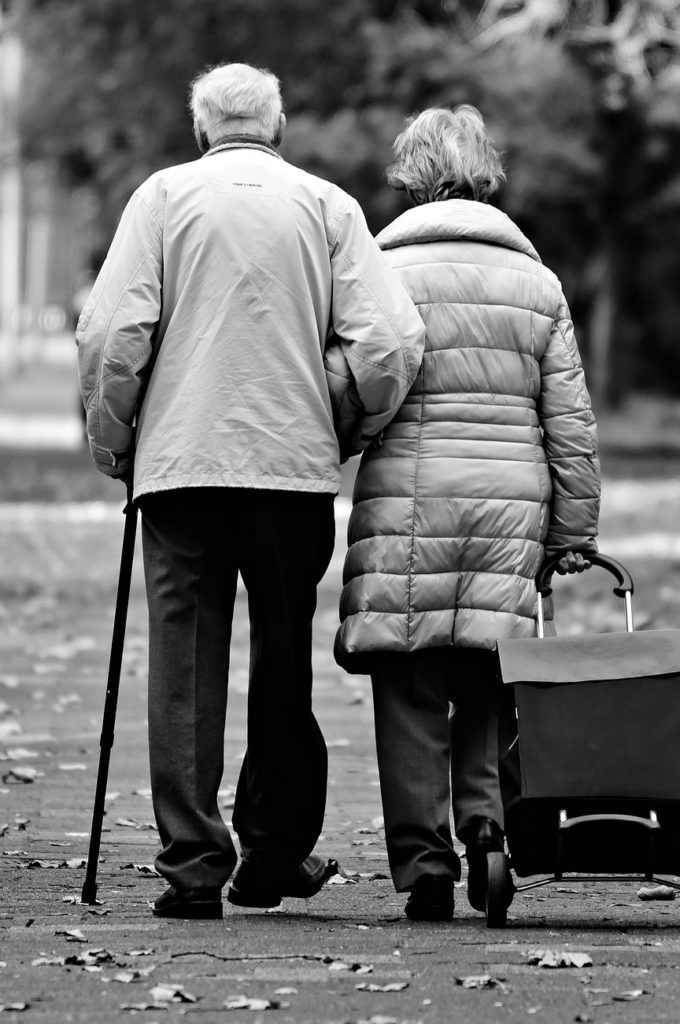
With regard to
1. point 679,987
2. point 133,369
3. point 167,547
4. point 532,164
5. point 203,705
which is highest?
point 532,164

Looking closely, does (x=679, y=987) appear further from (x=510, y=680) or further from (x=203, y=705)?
(x=203, y=705)

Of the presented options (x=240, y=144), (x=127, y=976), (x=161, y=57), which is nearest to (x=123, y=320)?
(x=240, y=144)

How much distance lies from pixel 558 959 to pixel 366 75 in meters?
18.2

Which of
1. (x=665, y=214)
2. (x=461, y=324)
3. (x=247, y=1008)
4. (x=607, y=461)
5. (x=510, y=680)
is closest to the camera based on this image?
(x=247, y=1008)

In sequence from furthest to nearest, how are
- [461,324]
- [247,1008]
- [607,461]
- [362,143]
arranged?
1. [607,461]
2. [362,143]
3. [461,324]
4. [247,1008]

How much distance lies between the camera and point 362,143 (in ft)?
66.5

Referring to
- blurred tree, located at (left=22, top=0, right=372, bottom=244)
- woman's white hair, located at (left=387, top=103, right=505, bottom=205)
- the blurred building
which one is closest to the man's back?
woman's white hair, located at (left=387, top=103, right=505, bottom=205)

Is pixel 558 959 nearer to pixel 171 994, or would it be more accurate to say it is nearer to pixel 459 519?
pixel 171 994

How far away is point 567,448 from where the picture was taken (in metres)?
4.55

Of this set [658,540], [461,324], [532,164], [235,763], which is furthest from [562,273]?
[461,324]

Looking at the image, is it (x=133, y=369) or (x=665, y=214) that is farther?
(x=665, y=214)

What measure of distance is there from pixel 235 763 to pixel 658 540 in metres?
7.74

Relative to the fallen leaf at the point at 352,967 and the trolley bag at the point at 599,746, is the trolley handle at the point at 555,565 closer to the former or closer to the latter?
the trolley bag at the point at 599,746

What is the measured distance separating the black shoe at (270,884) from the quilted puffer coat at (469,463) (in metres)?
0.52
